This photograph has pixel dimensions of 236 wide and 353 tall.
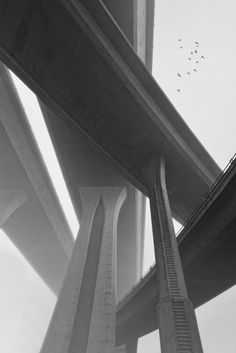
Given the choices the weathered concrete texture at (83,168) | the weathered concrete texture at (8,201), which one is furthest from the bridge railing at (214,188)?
the weathered concrete texture at (8,201)

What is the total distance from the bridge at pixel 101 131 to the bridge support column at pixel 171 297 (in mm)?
79

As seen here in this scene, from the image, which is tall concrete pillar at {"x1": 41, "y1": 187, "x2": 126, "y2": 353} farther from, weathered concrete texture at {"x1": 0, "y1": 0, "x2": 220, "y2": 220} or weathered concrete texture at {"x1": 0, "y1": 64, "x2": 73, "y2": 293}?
weathered concrete texture at {"x1": 0, "y1": 64, "x2": 73, "y2": 293}

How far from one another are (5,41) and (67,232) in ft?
134

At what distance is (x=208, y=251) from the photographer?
59.9 feet

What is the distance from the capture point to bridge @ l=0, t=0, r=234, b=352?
55.0ft

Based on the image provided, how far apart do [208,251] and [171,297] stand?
668 cm

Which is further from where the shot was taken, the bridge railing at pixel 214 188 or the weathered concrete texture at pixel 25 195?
the weathered concrete texture at pixel 25 195

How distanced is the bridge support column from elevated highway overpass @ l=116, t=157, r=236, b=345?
157cm

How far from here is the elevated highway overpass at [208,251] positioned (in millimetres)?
15352

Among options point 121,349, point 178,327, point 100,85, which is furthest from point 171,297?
point 121,349

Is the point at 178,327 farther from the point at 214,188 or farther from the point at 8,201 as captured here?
the point at 8,201

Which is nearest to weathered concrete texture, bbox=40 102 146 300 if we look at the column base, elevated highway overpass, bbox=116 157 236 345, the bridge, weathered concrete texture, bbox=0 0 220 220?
the bridge

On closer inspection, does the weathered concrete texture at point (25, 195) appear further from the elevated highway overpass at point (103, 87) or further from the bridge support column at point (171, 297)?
the bridge support column at point (171, 297)

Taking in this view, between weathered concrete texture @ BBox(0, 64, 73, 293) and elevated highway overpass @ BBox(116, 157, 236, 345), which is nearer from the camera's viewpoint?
elevated highway overpass @ BBox(116, 157, 236, 345)
